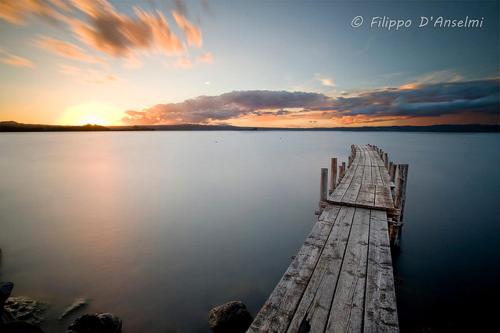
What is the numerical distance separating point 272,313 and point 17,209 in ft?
63.4

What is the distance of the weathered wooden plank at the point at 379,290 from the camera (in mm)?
3340

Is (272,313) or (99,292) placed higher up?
(272,313)

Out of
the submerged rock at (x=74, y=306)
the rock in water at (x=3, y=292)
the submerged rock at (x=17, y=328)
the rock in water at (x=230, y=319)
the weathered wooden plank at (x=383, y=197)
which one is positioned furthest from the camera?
the weathered wooden plank at (x=383, y=197)

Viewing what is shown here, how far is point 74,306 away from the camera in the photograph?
7133mm

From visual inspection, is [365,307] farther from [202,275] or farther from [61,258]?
[61,258]

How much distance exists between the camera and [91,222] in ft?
45.5

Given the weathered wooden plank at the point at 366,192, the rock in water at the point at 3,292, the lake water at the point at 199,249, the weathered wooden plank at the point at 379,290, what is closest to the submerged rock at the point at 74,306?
the lake water at the point at 199,249

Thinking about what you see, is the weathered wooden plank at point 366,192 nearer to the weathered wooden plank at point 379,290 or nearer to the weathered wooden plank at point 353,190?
the weathered wooden plank at point 353,190

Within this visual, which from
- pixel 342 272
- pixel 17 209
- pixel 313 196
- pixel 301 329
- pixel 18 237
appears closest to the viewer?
pixel 301 329

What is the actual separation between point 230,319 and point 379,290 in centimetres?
398

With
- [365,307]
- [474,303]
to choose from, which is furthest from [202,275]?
[474,303]

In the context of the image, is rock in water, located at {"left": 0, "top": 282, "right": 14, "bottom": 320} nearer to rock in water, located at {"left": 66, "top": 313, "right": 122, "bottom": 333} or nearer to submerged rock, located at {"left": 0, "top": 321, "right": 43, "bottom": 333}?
submerged rock, located at {"left": 0, "top": 321, "right": 43, "bottom": 333}

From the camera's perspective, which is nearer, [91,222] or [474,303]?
[474,303]

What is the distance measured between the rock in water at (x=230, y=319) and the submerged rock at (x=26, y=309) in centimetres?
470
